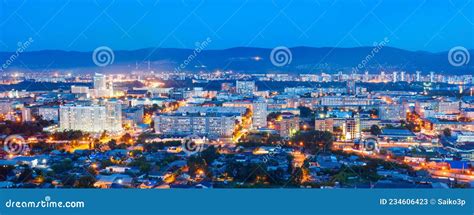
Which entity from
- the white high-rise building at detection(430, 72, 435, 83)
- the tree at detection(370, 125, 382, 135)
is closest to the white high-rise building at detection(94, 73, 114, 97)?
the tree at detection(370, 125, 382, 135)

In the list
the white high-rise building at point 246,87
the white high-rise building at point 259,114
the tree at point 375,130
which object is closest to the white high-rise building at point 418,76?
the white high-rise building at point 246,87

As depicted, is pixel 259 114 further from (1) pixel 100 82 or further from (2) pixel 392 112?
(1) pixel 100 82

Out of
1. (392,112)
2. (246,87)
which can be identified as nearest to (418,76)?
(392,112)

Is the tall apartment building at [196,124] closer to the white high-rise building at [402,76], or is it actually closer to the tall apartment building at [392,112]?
the tall apartment building at [392,112]

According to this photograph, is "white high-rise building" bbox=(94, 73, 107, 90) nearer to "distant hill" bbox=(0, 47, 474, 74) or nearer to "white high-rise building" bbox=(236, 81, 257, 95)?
"distant hill" bbox=(0, 47, 474, 74)

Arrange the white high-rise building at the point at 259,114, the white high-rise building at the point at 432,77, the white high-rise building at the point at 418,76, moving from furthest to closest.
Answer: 1. the white high-rise building at the point at 418,76
2. the white high-rise building at the point at 432,77
3. the white high-rise building at the point at 259,114

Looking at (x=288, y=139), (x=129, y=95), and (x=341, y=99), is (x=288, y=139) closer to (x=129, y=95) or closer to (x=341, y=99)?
(x=341, y=99)

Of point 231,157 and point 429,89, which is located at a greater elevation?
point 429,89

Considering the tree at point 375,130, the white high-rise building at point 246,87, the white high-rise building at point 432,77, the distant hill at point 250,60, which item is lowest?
the tree at point 375,130
